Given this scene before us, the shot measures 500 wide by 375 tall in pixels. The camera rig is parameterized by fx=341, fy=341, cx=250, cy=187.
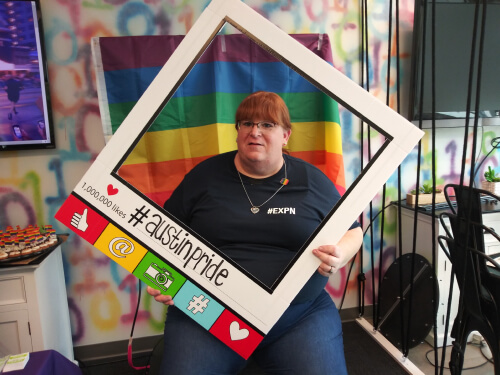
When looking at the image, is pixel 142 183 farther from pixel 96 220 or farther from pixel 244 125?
pixel 244 125

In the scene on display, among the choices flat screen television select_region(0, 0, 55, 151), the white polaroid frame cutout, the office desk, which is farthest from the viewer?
the office desk

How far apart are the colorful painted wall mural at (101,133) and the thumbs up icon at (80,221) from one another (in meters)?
0.92

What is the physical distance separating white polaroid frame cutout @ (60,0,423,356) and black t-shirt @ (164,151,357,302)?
46 mm

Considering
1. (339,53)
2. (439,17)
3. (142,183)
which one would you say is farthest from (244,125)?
(439,17)

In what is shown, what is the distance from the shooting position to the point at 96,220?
742 mm

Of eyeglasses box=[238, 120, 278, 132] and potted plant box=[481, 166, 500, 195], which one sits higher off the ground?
eyeglasses box=[238, 120, 278, 132]

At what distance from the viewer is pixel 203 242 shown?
0.77 metres

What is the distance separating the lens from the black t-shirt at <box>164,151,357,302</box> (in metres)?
0.80

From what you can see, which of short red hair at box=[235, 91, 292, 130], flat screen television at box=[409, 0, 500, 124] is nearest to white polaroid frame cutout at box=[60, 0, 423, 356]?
short red hair at box=[235, 91, 292, 130]

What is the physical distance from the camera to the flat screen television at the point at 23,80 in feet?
4.62

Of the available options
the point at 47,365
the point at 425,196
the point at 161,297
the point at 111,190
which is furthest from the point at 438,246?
the point at 47,365

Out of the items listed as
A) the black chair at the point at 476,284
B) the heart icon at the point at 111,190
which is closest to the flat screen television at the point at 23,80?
the heart icon at the point at 111,190

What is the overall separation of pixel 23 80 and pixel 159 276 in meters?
1.21

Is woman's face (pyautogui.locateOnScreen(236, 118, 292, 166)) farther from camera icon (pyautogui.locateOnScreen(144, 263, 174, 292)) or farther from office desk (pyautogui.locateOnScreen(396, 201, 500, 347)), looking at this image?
office desk (pyautogui.locateOnScreen(396, 201, 500, 347))
